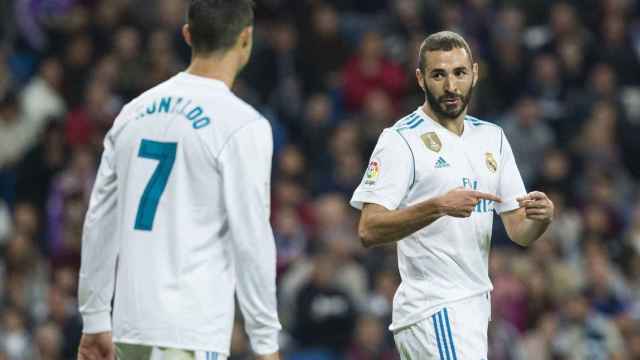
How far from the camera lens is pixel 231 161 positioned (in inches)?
211

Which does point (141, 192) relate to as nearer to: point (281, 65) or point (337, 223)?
point (337, 223)

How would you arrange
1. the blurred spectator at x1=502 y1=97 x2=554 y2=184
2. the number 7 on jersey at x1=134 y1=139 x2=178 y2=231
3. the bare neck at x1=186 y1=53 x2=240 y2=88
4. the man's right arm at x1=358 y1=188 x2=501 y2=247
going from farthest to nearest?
the blurred spectator at x1=502 y1=97 x2=554 y2=184 < the man's right arm at x1=358 y1=188 x2=501 y2=247 < the bare neck at x1=186 y1=53 x2=240 y2=88 < the number 7 on jersey at x1=134 y1=139 x2=178 y2=231

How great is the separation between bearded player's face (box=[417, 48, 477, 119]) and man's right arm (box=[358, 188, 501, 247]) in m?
0.64

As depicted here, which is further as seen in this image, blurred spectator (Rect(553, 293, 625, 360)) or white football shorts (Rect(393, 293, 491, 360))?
blurred spectator (Rect(553, 293, 625, 360))

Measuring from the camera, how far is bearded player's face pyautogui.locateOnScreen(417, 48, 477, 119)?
685 centimetres

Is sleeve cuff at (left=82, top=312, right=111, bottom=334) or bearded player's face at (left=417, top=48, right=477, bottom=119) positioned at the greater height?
bearded player's face at (left=417, top=48, right=477, bottom=119)

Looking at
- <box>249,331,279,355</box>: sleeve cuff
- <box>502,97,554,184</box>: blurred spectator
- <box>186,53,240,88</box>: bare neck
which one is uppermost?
<box>502,97,554,184</box>: blurred spectator

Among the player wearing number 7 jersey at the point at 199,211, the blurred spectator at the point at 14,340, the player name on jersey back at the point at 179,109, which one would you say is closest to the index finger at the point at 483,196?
the player wearing number 7 jersey at the point at 199,211

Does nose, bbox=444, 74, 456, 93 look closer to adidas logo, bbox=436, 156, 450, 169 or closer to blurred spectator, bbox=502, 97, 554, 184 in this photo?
adidas logo, bbox=436, 156, 450, 169

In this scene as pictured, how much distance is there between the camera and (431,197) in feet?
21.9

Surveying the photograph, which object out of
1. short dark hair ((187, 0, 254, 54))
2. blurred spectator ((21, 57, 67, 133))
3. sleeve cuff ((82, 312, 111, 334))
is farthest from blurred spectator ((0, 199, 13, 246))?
short dark hair ((187, 0, 254, 54))

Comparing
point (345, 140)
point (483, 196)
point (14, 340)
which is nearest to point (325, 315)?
point (345, 140)

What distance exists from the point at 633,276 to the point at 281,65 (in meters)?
4.82

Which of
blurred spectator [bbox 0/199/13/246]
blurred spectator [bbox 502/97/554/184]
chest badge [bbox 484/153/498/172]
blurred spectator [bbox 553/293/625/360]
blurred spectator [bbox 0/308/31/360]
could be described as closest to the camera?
chest badge [bbox 484/153/498/172]
